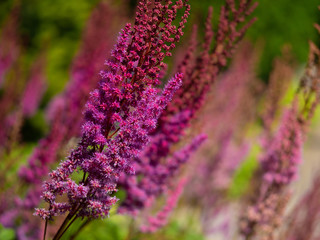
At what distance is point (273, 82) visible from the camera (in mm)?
4434

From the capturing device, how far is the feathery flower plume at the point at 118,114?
156 cm

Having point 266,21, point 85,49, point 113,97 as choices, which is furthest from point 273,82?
point 266,21

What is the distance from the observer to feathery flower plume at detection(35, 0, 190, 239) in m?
1.56

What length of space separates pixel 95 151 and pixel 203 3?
10.6m

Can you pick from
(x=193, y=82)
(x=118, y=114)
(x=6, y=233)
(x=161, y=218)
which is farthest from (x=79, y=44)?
(x=118, y=114)

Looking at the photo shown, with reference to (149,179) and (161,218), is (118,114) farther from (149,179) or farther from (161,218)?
(161,218)

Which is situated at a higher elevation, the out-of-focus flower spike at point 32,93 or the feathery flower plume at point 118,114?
the out-of-focus flower spike at point 32,93

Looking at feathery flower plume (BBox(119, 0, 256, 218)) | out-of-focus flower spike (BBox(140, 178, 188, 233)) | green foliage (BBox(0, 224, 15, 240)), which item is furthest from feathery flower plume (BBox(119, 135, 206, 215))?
green foliage (BBox(0, 224, 15, 240))

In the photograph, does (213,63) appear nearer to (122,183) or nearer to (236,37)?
(236,37)

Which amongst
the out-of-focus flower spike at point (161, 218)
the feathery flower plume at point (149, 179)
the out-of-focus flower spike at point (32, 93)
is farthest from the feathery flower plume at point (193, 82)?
the out-of-focus flower spike at point (32, 93)

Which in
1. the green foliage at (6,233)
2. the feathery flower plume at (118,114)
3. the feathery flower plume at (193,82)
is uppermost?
the feathery flower plume at (193,82)

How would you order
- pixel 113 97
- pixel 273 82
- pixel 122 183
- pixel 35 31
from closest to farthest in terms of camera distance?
pixel 113 97 < pixel 122 183 < pixel 273 82 < pixel 35 31

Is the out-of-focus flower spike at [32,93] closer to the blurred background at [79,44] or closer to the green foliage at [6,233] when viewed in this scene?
the blurred background at [79,44]

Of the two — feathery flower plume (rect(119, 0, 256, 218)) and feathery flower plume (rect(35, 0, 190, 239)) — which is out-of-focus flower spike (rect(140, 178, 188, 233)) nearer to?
feathery flower plume (rect(119, 0, 256, 218))
